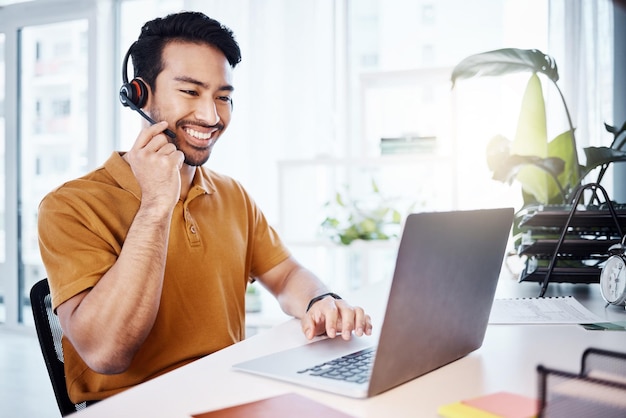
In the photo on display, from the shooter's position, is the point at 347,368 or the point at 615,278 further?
the point at 615,278

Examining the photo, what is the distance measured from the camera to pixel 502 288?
1.62m

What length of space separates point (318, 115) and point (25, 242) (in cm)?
249

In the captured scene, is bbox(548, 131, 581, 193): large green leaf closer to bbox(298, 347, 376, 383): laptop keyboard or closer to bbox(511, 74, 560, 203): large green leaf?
bbox(511, 74, 560, 203): large green leaf

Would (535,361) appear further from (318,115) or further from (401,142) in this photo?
(318,115)

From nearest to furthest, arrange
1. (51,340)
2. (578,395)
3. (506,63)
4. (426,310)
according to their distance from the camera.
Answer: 1. (578,395)
2. (426,310)
3. (51,340)
4. (506,63)

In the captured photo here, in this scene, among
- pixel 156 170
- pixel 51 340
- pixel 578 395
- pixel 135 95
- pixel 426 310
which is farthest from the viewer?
pixel 135 95

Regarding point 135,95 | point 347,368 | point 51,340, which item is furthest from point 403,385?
point 135,95

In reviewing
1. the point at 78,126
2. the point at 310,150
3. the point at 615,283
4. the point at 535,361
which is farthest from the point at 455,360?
the point at 78,126

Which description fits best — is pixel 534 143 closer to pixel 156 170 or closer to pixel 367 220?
pixel 367 220

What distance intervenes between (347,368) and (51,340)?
626mm

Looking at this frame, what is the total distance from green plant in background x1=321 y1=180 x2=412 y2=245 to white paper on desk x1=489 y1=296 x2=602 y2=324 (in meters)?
1.64

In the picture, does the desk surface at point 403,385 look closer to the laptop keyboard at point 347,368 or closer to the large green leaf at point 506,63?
the laptop keyboard at point 347,368

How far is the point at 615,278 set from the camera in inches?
49.1

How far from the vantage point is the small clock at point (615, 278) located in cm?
121
